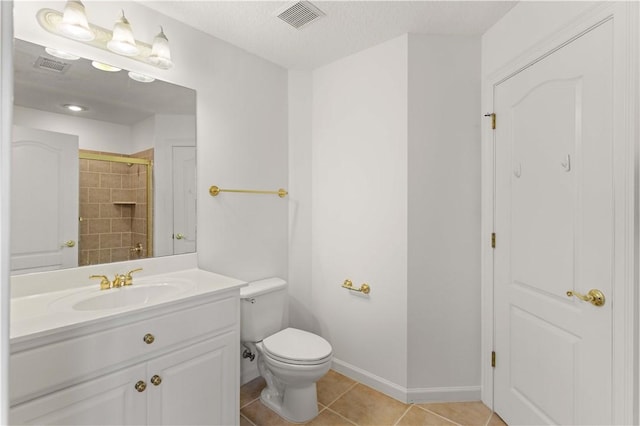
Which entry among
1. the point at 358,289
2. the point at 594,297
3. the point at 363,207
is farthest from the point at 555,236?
the point at 358,289

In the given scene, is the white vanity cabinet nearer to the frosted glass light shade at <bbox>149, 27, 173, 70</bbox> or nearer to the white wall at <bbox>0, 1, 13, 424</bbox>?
the white wall at <bbox>0, 1, 13, 424</bbox>

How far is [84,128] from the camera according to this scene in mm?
1542

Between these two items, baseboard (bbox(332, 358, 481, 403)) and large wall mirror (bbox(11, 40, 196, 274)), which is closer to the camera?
large wall mirror (bbox(11, 40, 196, 274))

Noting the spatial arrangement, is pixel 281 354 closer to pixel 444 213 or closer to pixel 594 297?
pixel 444 213

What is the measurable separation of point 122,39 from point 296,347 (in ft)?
6.08

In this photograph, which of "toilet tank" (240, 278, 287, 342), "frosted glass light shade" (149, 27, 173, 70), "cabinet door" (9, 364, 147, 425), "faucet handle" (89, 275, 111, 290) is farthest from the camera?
"toilet tank" (240, 278, 287, 342)

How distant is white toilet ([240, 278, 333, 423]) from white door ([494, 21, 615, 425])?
107 cm

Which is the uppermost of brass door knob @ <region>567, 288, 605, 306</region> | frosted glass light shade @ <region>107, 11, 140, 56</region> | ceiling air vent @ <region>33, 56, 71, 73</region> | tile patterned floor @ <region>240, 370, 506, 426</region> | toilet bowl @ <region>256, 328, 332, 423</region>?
frosted glass light shade @ <region>107, 11, 140, 56</region>

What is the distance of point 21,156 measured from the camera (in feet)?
4.40

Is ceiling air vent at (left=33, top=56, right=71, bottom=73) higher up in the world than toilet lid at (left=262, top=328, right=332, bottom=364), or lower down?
higher up

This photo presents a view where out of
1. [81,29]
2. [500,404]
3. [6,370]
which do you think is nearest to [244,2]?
[81,29]

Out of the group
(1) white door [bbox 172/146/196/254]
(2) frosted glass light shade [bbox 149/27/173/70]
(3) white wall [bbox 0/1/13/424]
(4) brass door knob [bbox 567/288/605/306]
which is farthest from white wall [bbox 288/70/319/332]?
(3) white wall [bbox 0/1/13/424]

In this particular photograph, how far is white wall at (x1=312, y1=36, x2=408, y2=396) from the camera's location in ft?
Result: 6.60

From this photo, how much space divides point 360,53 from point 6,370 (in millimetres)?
2348
